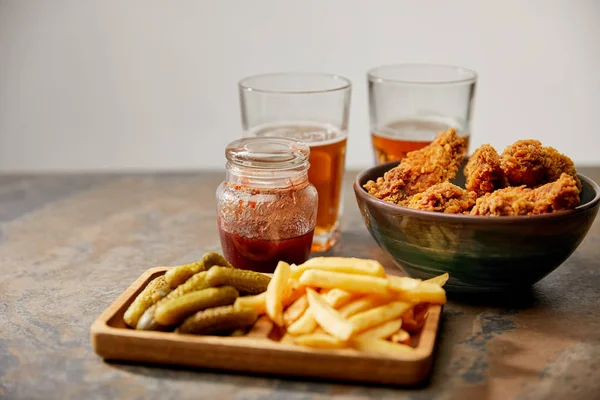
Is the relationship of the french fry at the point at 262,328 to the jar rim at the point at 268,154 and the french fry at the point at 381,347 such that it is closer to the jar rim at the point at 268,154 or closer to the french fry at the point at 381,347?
the french fry at the point at 381,347

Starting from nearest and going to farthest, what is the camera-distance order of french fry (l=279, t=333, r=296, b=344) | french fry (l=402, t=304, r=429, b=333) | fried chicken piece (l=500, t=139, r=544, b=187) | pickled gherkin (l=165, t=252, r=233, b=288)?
french fry (l=279, t=333, r=296, b=344) → french fry (l=402, t=304, r=429, b=333) → pickled gherkin (l=165, t=252, r=233, b=288) → fried chicken piece (l=500, t=139, r=544, b=187)

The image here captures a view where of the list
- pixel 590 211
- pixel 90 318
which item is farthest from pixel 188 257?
pixel 590 211

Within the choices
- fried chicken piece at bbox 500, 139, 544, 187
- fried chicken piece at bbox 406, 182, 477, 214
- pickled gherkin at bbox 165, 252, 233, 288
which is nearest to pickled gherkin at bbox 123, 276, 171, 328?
pickled gherkin at bbox 165, 252, 233, 288

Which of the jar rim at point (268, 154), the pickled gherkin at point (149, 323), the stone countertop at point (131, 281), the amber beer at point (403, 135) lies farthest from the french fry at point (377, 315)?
the amber beer at point (403, 135)

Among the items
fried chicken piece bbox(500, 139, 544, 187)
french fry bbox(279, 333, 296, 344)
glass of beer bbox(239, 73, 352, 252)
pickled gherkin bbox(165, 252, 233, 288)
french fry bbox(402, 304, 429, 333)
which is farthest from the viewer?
glass of beer bbox(239, 73, 352, 252)

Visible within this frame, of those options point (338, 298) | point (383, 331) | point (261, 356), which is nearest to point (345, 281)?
point (338, 298)

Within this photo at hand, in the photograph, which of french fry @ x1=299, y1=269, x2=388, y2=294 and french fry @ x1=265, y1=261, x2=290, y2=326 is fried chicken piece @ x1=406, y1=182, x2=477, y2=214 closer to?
french fry @ x1=299, y1=269, x2=388, y2=294

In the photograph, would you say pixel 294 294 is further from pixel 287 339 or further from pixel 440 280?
pixel 440 280
